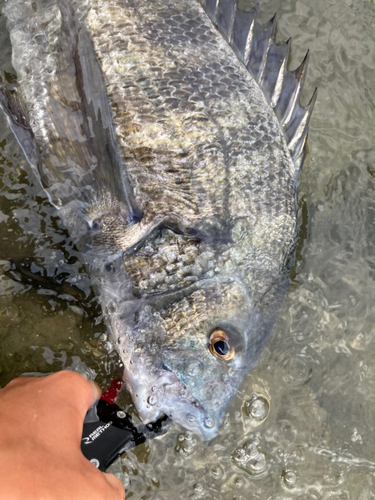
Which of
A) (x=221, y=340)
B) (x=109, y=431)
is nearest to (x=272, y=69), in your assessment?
(x=221, y=340)

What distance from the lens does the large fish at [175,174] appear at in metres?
1.98

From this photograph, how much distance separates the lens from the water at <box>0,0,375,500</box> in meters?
2.39

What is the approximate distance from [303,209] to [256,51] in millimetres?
1055

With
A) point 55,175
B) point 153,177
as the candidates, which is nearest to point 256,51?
point 153,177

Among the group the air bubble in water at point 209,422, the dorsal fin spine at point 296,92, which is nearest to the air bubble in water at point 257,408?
the air bubble in water at point 209,422

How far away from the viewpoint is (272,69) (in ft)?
8.24

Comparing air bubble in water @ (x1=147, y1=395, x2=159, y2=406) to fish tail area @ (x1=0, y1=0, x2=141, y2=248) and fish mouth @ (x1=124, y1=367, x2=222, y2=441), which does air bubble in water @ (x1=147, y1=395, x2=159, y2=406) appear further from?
fish tail area @ (x1=0, y1=0, x2=141, y2=248)

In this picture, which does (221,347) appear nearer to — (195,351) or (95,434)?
(195,351)

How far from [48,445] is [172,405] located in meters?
0.58

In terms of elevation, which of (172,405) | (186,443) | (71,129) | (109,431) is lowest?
(186,443)

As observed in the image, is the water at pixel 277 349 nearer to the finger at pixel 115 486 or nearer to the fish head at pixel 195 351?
the fish head at pixel 195 351

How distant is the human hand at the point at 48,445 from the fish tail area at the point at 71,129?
949 mm

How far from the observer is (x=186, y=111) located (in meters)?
2.27

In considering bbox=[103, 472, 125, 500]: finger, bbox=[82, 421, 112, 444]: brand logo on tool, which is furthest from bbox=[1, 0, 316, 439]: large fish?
bbox=[103, 472, 125, 500]: finger
